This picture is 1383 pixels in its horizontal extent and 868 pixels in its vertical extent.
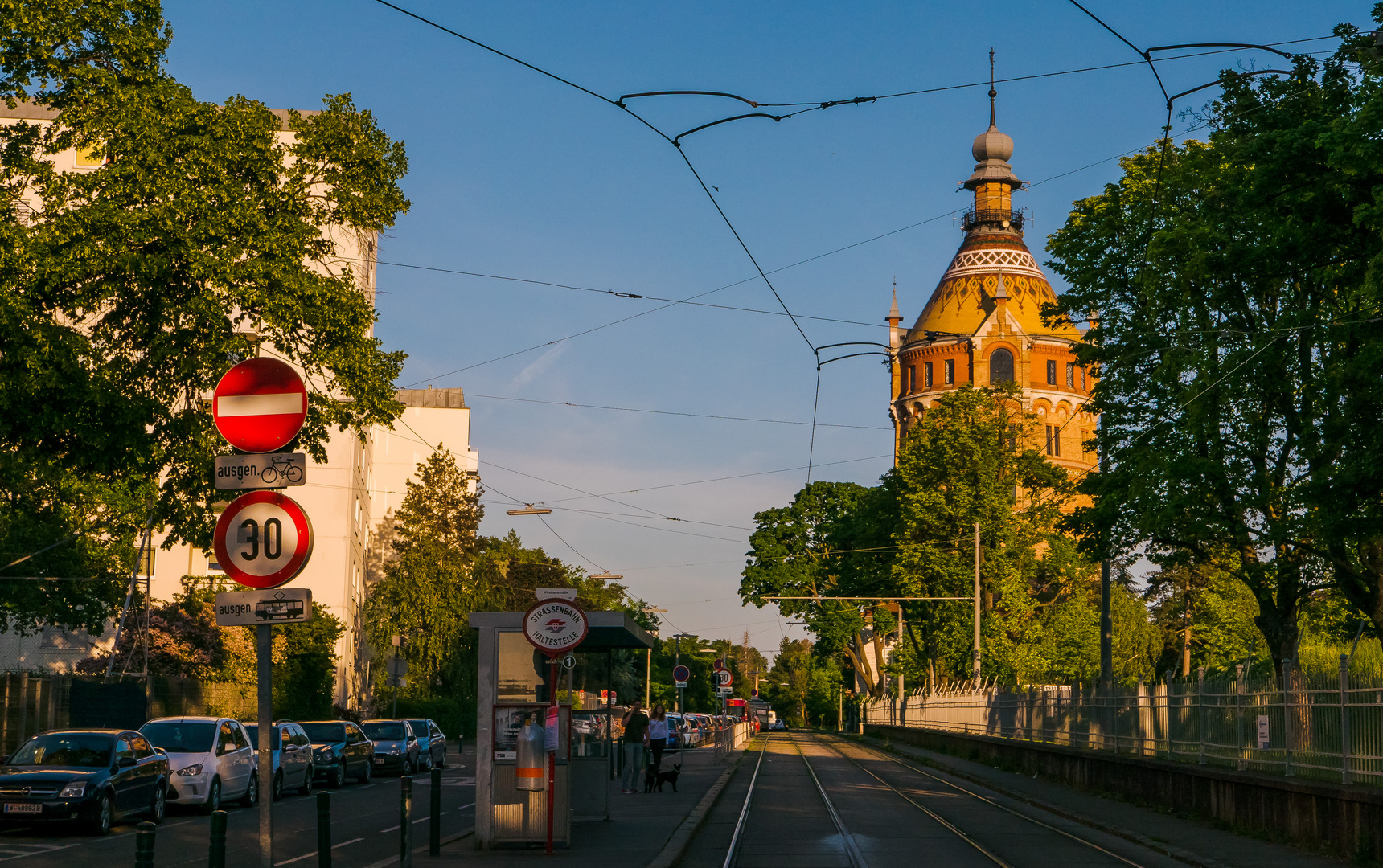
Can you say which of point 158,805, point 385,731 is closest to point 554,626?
point 158,805

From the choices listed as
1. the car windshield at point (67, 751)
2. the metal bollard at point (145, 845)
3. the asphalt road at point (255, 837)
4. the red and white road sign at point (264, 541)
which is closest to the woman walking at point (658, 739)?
the asphalt road at point (255, 837)

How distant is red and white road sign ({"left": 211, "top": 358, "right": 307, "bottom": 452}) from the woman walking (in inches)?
795

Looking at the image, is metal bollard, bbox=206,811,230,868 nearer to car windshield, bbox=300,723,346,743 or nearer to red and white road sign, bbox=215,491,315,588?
red and white road sign, bbox=215,491,315,588

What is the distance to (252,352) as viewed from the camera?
76.1 ft

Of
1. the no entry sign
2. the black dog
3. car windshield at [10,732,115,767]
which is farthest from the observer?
the black dog

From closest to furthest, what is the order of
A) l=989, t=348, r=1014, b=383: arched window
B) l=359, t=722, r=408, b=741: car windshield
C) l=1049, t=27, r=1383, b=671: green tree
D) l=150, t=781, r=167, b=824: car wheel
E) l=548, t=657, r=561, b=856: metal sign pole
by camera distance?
l=548, t=657, r=561, b=856: metal sign pole
l=150, t=781, r=167, b=824: car wheel
l=1049, t=27, r=1383, b=671: green tree
l=359, t=722, r=408, b=741: car windshield
l=989, t=348, r=1014, b=383: arched window

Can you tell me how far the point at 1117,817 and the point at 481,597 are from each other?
57.5 meters

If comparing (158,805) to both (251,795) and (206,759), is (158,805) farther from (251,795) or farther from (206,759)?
(251,795)

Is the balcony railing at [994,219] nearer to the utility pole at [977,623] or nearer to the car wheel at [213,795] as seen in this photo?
the utility pole at [977,623]

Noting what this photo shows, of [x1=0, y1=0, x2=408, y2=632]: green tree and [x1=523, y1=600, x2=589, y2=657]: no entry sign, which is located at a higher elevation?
[x1=0, y1=0, x2=408, y2=632]: green tree

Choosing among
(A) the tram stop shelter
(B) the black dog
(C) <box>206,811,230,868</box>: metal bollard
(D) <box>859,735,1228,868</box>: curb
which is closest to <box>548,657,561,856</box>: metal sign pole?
(A) the tram stop shelter

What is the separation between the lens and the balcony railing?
100812mm

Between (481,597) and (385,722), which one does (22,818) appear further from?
(481,597)

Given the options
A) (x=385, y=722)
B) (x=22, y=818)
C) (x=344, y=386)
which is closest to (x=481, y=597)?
(x=385, y=722)
